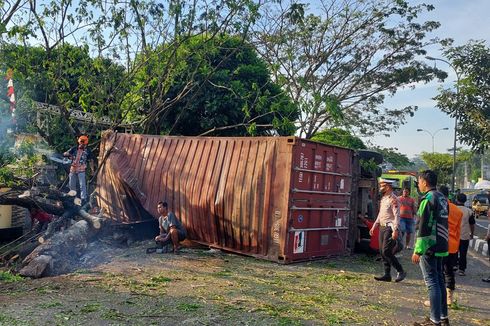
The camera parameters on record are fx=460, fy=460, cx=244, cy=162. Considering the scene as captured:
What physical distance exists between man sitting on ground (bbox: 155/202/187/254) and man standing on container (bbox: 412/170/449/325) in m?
4.89

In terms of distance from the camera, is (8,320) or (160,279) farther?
(160,279)

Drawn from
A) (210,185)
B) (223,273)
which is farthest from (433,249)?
(210,185)

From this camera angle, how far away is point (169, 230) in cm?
873

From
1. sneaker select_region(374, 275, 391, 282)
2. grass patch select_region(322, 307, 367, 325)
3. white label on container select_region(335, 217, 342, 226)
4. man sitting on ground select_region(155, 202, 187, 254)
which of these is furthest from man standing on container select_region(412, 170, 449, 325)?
man sitting on ground select_region(155, 202, 187, 254)

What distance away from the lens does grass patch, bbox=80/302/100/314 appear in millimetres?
4925

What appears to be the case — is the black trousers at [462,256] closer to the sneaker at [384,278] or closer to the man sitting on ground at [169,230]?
the sneaker at [384,278]

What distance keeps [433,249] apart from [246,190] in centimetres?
416

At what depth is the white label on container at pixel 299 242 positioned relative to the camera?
326 inches

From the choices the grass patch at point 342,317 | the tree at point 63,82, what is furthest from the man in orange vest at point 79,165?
the grass patch at point 342,317

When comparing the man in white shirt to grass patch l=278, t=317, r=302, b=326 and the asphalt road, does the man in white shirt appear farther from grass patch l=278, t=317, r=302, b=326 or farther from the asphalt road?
the asphalt road

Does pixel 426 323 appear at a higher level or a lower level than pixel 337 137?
lower

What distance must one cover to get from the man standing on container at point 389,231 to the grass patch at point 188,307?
3.34m

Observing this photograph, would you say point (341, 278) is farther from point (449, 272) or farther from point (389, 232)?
point (449, 272)

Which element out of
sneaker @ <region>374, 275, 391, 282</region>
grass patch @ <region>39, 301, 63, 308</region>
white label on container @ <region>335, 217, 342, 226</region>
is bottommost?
grass patch @ <region>39, 301, 63, 308</region>
